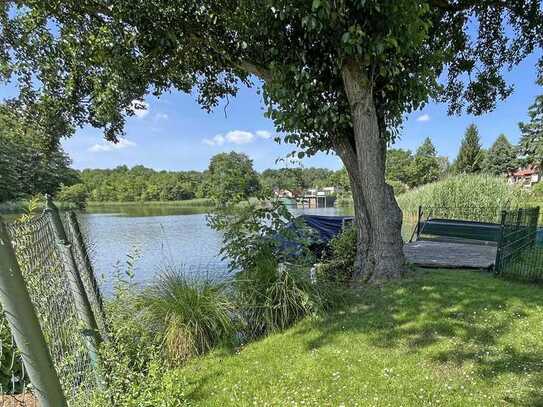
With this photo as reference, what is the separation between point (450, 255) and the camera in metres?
7.64

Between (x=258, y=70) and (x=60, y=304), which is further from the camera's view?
(x=258, y=70)

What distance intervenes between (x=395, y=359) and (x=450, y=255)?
5390mm

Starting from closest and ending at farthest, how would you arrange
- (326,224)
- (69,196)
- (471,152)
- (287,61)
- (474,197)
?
(287,61)
(326,224)
(474,197)
(69,196)
(471,152)

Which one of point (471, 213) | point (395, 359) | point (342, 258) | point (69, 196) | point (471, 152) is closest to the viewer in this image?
point (395, 359)

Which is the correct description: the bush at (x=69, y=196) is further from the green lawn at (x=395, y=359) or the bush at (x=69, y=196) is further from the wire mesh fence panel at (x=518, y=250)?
the wire mesh fence panel at (x=518, y=250)

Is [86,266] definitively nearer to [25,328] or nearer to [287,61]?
[25,328]

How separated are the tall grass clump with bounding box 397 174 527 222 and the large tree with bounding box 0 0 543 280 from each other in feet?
28.8

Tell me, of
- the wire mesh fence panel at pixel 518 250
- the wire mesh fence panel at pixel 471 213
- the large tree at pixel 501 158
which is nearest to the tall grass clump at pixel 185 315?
the wire mesh fence panel at pixel 518 250

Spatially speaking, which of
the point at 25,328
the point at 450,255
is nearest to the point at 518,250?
the point at 450,255

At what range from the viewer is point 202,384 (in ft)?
10.0

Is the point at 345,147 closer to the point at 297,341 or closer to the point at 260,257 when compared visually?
the point at 260,257

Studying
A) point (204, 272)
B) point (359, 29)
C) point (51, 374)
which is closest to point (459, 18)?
point (359, 29)

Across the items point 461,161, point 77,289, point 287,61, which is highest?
point 461,161

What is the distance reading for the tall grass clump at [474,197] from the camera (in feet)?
42.8
